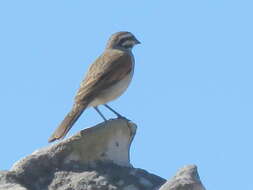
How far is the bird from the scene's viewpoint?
12.6 m

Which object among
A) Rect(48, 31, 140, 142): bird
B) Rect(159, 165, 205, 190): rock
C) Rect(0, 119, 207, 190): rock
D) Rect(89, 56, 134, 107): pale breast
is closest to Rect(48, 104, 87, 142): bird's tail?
Rect(48, 31, 140, 142): bird

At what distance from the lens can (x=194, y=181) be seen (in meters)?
7.64

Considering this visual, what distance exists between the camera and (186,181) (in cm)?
752

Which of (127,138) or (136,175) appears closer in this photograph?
(136,175)

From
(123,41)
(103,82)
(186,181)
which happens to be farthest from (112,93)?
(186,181)

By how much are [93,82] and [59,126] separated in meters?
1.69

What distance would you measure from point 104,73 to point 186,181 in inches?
235

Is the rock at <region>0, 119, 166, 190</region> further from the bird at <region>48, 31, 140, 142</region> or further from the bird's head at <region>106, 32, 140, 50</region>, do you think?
the bird's head at <region>106, 32, 140, 50</region>

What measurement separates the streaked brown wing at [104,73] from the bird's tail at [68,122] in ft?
0.53

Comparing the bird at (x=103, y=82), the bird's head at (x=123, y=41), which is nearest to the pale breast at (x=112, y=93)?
the bird at (x=103, y=82)

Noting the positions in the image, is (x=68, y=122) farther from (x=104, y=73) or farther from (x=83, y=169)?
(x=83, y=169)

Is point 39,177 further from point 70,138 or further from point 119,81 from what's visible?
point 119,81

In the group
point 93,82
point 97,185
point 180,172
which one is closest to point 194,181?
point 180,172

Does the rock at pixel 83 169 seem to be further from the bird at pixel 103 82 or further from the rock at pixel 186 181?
the bird at pixel 103 82
